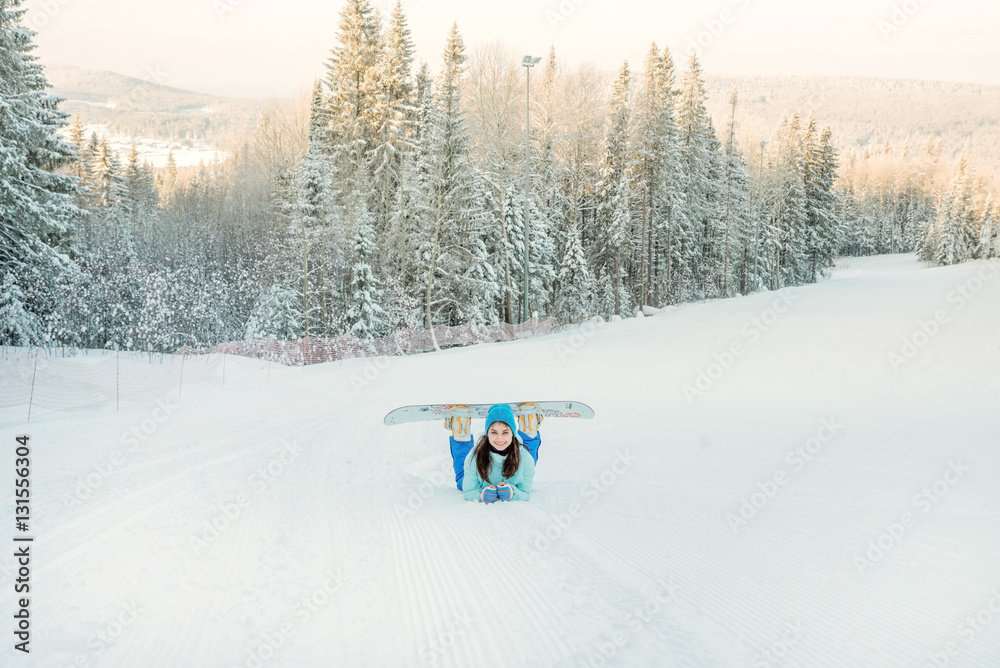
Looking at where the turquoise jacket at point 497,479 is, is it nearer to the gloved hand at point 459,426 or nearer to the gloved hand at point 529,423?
the gloved hand at point 459,426

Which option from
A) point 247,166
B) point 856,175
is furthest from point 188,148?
point 856,175

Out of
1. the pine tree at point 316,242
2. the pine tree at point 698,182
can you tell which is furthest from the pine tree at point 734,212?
the pine tree at point 316,242

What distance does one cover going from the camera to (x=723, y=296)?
137 feet

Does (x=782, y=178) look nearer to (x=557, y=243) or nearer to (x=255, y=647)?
(x=557, y=243)

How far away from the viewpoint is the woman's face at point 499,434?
5.89 meters

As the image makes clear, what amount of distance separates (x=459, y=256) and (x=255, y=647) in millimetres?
25115

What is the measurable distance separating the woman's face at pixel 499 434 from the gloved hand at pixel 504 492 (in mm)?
391

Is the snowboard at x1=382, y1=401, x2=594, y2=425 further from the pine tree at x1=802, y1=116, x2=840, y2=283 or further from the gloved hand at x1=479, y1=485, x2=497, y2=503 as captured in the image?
the pine tree at x1=802, y1=116, x2=840, y2=283

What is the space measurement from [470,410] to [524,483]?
1237mm

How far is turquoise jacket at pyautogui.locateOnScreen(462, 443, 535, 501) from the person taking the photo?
604cm

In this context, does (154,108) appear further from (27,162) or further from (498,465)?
(498,465)

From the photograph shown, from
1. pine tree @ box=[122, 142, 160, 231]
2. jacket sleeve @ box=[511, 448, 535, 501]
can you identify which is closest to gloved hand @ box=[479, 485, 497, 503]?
jacket sleeve @ box=[511, 448, 535, 501]

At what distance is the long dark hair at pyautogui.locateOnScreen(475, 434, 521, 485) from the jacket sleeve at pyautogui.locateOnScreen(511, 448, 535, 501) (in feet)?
0.25

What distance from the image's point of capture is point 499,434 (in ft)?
19.3
